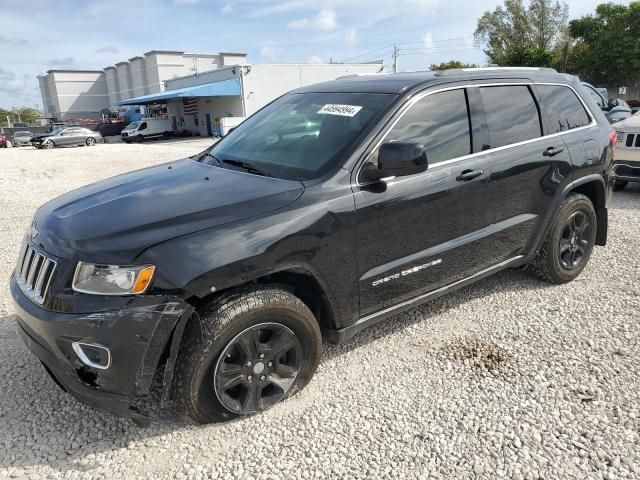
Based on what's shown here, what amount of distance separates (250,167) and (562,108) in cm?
279

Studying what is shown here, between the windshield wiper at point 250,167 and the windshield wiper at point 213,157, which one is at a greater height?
the windshield wiper at point 213,157

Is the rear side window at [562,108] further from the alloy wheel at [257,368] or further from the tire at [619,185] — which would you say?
the tire at [619,185]

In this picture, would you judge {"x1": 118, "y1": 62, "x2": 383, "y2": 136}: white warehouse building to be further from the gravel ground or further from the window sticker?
the gravel ground

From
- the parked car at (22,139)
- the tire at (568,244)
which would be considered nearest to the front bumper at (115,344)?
the tire at (568,244)

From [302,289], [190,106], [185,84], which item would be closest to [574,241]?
[302,289]

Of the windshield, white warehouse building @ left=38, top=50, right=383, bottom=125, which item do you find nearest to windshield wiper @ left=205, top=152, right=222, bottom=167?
the windshield

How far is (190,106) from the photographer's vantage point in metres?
42.9

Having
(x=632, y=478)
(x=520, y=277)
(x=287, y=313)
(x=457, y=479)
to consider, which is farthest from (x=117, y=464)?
(x=520, y=277)

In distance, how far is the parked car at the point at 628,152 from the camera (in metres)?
7.76

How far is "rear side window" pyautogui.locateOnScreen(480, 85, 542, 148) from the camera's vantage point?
12.2ft

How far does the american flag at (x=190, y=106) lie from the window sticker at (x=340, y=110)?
136 feet

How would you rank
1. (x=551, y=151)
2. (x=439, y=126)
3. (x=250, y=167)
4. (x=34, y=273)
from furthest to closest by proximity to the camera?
1. (x=551, y=151)
2. (x=439, y=126)
3. (x=250, y=167)
4. (x=34, y=273)

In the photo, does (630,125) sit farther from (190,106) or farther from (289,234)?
(190,106)

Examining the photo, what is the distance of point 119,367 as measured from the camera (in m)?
2.39
